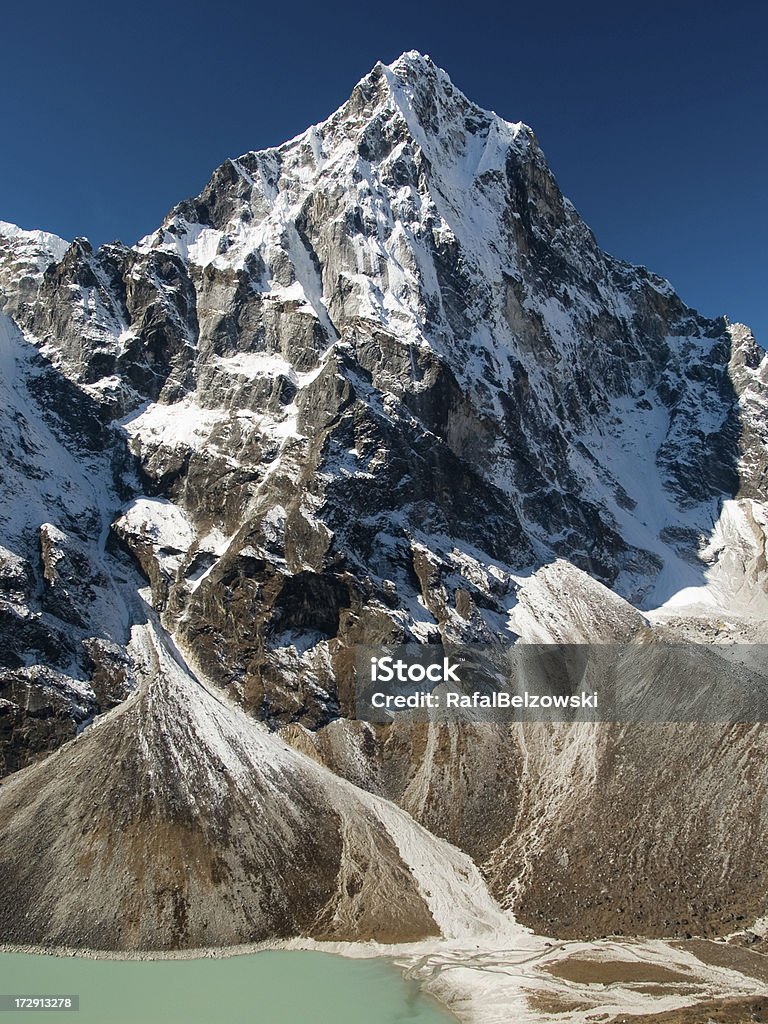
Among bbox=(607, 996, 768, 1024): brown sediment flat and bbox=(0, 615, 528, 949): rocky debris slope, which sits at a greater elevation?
bbox=(0, 615, 528, 949): rocky debris slope

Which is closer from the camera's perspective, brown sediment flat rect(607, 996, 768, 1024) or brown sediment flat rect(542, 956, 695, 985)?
brown sediment flat rect(607, 996, 768, 1024)

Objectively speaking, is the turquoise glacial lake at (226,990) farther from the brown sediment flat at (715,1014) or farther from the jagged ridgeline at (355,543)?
the brown sediment flat at (715,1014)

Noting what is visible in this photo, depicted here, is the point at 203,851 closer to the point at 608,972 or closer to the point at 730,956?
the point at 608,972

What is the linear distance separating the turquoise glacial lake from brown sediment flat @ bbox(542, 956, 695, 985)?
30.5ft

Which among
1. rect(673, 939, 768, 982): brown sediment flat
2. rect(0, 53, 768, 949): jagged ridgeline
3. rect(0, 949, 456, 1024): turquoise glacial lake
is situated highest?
rect(0, 53, 768, 949): jagged ridgeline

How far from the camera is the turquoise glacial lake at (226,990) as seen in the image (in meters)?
50.8

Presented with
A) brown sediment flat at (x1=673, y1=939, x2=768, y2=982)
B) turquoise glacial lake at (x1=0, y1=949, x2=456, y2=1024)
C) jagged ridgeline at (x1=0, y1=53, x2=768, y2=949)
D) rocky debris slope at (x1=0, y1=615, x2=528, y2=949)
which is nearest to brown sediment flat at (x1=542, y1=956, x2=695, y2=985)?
brown sediment flat at (x1=673, y1=939, x2=768, y2=982)

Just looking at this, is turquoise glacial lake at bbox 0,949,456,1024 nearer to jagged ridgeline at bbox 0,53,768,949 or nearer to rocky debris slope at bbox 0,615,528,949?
rocky debris slope at bbox 0,615,528,949

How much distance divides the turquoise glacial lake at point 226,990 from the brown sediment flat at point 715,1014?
1261cm

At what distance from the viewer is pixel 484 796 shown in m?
78.5

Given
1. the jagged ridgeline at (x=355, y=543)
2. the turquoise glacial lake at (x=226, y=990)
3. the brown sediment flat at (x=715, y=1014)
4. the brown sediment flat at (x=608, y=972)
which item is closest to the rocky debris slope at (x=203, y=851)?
the jagged ridgeline at (x=355, y=543)

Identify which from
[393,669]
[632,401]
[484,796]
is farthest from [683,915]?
[632,401]

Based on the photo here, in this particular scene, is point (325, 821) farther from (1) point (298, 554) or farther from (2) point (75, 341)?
(2) point (75, 341)

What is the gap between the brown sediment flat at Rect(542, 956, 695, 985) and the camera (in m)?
53.5
